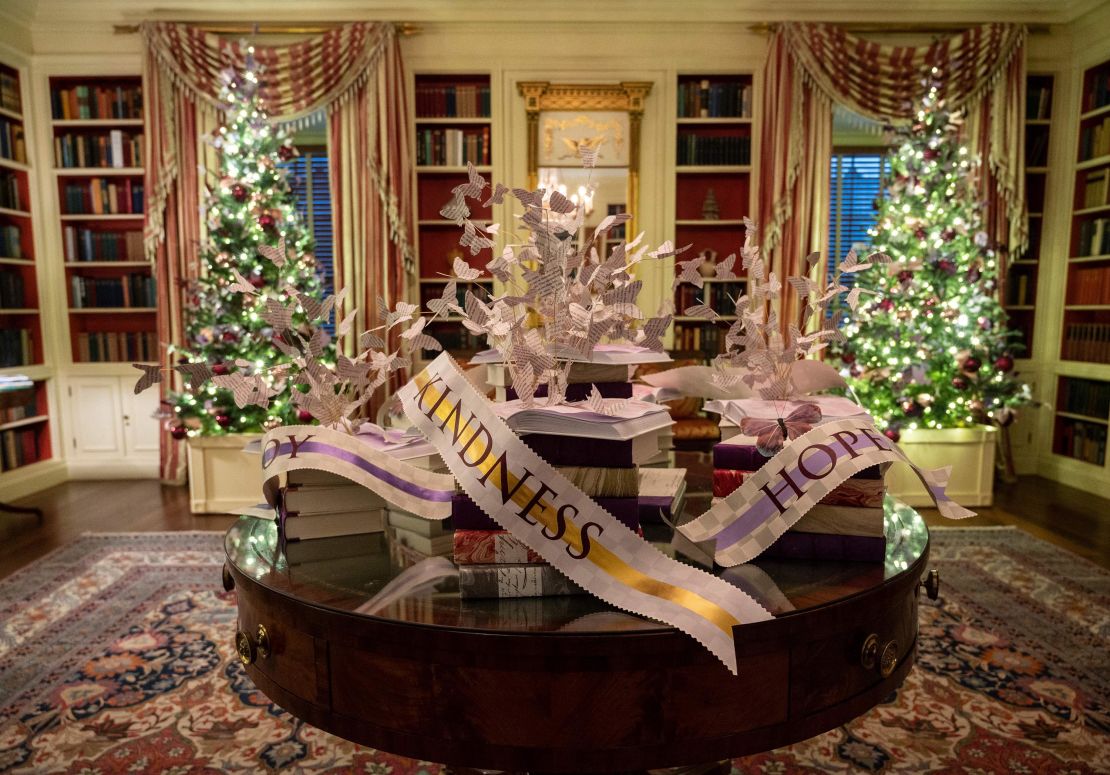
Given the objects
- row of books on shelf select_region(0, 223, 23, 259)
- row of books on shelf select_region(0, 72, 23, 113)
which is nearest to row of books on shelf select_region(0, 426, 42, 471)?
row of books on shelf select_region(0, 223, 23, 259)

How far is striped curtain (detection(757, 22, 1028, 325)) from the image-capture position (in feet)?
15.8

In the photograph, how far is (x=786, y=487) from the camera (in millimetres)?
1107

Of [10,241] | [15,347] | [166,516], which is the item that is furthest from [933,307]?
[10,241]

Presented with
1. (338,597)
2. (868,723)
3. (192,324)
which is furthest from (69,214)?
(868,723)

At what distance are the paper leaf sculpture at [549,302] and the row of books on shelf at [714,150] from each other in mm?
4232

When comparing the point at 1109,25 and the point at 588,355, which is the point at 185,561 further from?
the point at 1109,25

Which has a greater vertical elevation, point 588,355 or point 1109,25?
point 1109,25

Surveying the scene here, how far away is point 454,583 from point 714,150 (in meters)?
4.67

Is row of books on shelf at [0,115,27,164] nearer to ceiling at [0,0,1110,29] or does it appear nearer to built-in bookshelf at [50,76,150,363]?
built-in bookshelf at [50,76,150,363]

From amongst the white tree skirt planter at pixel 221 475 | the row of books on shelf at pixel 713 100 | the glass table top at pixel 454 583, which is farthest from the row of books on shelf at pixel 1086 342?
the white tree skirt planter at pixel 221 475

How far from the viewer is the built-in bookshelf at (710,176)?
5.06 m

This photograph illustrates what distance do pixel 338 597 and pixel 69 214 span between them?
5335mm

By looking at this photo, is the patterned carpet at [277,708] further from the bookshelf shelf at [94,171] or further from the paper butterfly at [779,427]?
the bookshelf shelf at [94,171]

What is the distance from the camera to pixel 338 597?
100 centimetres
